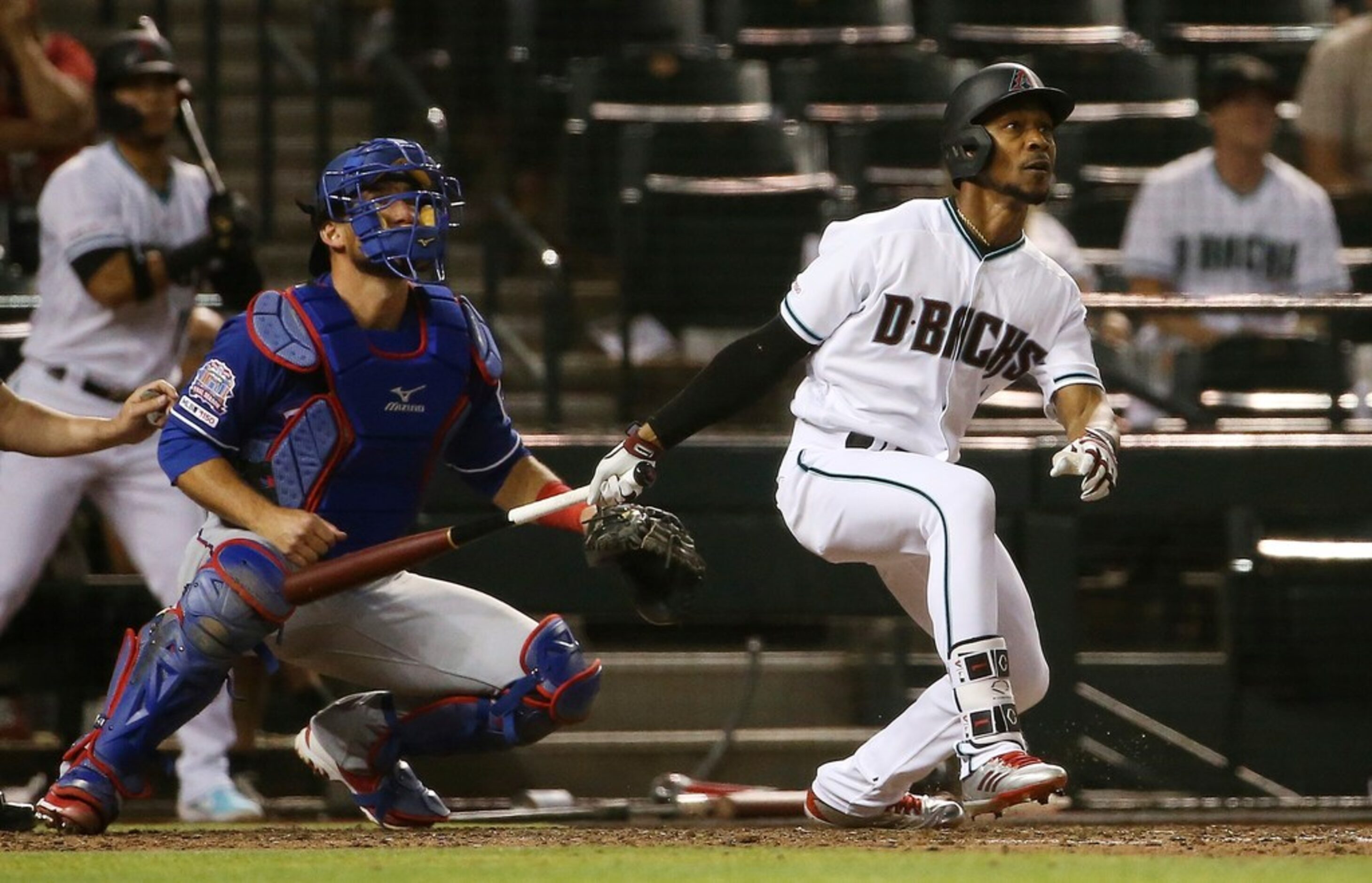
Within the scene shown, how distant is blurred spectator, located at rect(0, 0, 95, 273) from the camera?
20.9ft

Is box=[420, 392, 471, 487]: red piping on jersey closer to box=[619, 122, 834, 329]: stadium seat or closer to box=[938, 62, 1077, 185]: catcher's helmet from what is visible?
box=[938, 62, 1077, 185]: catcher's helmet

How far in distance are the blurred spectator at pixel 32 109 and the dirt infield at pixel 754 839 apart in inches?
90.8

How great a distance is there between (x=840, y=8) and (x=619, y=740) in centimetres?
335

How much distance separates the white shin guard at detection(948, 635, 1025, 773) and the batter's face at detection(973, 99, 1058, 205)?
92 centimetres

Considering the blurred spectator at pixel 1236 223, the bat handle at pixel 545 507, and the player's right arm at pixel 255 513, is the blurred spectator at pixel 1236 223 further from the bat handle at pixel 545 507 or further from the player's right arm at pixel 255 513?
the player's right arm at pixel 255 513

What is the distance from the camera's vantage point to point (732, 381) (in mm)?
4289

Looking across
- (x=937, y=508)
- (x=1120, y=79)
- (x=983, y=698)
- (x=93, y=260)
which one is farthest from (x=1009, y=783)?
(x=1120, y=79)

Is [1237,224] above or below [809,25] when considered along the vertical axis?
below

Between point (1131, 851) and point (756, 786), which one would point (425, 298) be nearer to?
point (1131, 851)

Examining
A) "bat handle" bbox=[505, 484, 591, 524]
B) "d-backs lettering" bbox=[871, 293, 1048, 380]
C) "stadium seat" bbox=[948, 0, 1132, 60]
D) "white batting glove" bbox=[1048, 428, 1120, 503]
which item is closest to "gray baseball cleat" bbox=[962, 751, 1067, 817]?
"white batting glove" bbox=[1048, 428, 1120, 503]

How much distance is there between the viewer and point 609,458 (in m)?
4.32

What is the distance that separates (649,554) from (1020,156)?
43.3 inches

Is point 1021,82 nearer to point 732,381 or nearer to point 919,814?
point 732,381

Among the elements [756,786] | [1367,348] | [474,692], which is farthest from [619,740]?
[1367,348]
